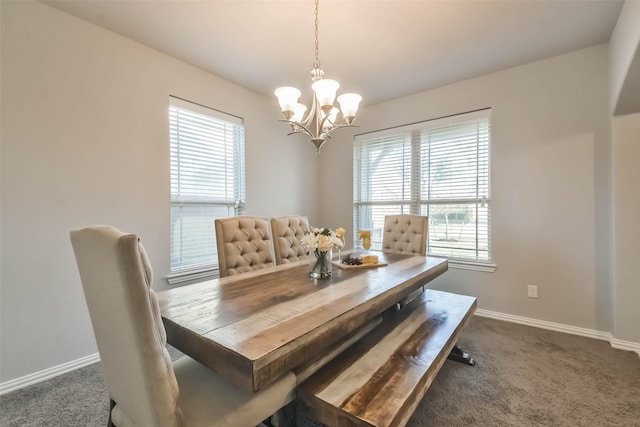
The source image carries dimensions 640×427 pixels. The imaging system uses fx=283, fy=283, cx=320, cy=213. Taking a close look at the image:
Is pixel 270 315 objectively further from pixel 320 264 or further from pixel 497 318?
pixel 497 318

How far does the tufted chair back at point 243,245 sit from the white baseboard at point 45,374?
4.21 feet

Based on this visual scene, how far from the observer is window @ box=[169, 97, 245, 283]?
2.78 metres

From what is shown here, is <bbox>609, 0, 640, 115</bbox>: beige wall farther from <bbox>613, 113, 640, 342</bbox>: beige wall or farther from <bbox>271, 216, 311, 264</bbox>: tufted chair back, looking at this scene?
<bbox>271, 216, 311, 264</bbox>: tufted chair back

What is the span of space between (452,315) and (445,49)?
2.31m

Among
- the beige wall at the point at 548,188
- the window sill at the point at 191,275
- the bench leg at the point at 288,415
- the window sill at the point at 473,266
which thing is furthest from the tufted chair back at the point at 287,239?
the beige wall at the point at 548,188

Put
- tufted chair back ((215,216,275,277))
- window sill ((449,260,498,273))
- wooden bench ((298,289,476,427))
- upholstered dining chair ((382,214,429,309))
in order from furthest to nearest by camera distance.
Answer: window sill ((449,260,498,273)) → upholstered dining chair ((382,214,429,309)) → tufted chair back ((215,216,275,277)) → wooden bench ((298,289,476,427))

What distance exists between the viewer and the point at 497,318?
9.91ft

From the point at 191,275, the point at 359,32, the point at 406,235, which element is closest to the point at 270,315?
the point at 191,275

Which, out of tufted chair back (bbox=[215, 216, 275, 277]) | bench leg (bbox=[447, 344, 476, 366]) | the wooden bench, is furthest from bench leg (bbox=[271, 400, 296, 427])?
bench leg (bbox=[447, 344, 476, 366])

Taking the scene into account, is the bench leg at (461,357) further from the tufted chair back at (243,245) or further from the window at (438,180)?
the tufted chair back at (243,245)

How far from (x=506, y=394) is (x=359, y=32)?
2809 millimetres

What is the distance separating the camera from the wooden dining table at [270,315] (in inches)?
35.9

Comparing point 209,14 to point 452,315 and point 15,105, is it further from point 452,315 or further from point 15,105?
point 452,315

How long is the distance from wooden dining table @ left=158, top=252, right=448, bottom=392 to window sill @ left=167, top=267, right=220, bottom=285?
1234mm
